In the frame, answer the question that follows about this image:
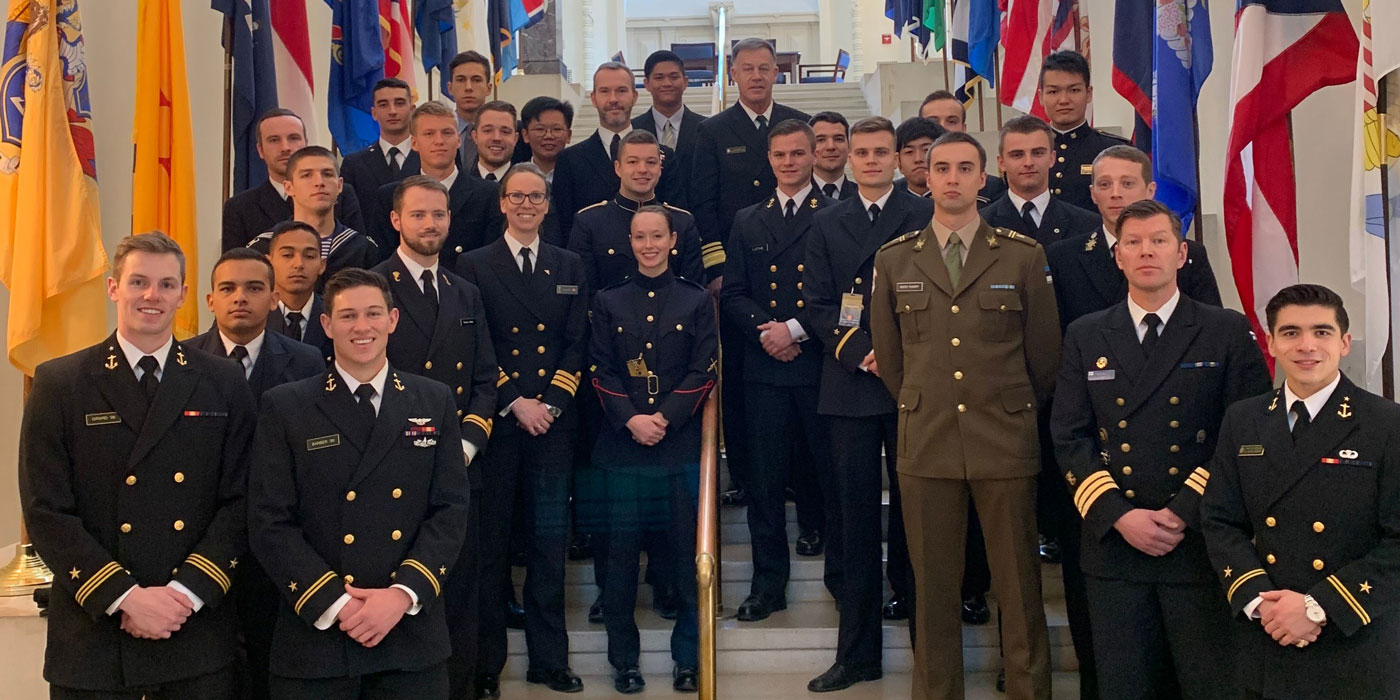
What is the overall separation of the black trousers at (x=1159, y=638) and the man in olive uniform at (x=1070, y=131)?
1.82 m

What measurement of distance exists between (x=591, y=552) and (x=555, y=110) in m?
1.97

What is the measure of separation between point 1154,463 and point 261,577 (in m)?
2.46

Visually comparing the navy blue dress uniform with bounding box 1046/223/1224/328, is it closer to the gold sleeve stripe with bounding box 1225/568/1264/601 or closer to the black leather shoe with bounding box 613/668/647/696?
the gold sleeve stripe with bounding box 1225/568/1264/601

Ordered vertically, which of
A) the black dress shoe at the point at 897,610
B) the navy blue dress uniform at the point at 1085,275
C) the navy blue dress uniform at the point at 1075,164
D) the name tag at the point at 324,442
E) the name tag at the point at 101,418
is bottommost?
the black dress shoe at the point at 897,610

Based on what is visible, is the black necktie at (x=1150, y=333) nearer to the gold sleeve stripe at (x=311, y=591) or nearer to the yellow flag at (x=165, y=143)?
the gold sleeve stripe at (x=311, y=591)

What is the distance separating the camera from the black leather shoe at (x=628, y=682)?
418 cm

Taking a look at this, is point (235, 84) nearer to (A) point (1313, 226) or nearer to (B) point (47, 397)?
(B) point (47, 397)

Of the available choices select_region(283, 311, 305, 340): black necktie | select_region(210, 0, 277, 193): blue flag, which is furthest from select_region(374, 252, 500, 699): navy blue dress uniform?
select_region(210, 0, 277, 193): blue flag

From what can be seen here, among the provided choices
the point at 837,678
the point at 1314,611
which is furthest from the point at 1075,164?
the point at 1314,611

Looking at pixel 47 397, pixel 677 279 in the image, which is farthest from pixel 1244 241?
pixel 47 397

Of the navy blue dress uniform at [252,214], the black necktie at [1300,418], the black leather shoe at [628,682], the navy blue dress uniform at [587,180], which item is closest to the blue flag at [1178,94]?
the black necktie at [1300,418]

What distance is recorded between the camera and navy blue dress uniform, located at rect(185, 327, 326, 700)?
11.2 ft

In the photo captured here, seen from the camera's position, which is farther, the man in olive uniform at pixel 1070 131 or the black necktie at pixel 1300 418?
the man in olive uniform at pixel 1070 131

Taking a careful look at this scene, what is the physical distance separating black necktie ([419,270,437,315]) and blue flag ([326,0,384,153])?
9.38 feet
